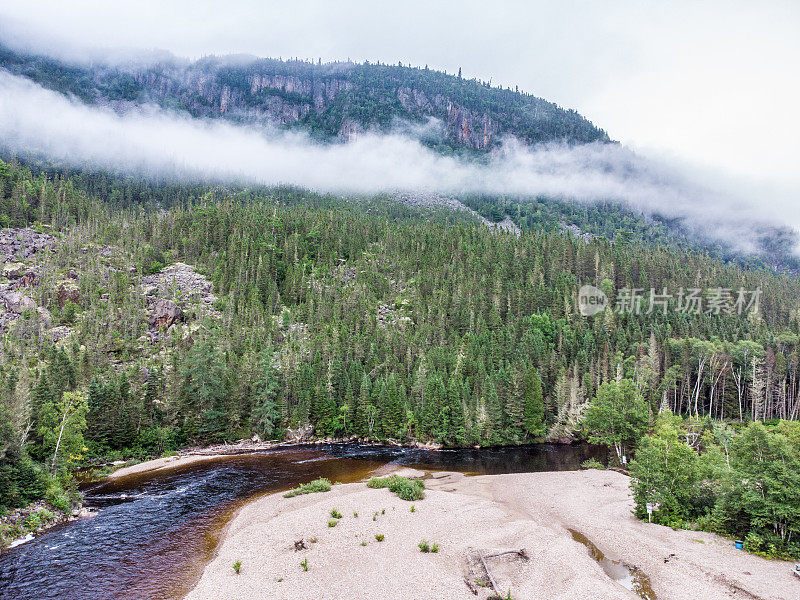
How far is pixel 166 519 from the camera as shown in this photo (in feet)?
133

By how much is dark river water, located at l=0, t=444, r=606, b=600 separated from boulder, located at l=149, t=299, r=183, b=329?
81431 mm

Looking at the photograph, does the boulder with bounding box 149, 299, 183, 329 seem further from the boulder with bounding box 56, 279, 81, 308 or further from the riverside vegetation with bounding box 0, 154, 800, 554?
the boulder with bounding box 56, 279, 81, 308

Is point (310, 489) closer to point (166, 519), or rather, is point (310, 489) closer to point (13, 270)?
point (166, 519)

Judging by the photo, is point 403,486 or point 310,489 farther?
point 310,489

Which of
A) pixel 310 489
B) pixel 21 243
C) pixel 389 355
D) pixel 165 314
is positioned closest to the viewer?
pixel 310 489

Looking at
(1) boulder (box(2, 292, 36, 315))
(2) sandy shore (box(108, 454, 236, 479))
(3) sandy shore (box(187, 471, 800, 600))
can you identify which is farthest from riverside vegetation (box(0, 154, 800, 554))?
(2) sandy shore (box(108, 454, 236, 479))

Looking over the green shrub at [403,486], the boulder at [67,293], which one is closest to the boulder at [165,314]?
the boulder at [67,293]

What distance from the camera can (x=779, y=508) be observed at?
2811cm

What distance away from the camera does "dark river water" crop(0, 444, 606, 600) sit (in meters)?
28.2

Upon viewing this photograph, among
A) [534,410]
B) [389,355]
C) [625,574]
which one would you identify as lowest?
[534,410]

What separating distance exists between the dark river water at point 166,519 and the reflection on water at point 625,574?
2751 cm

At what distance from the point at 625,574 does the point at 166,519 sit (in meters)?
39.3

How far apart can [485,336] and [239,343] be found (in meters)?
72.5

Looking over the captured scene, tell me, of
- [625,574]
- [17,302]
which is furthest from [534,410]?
[17,302]
